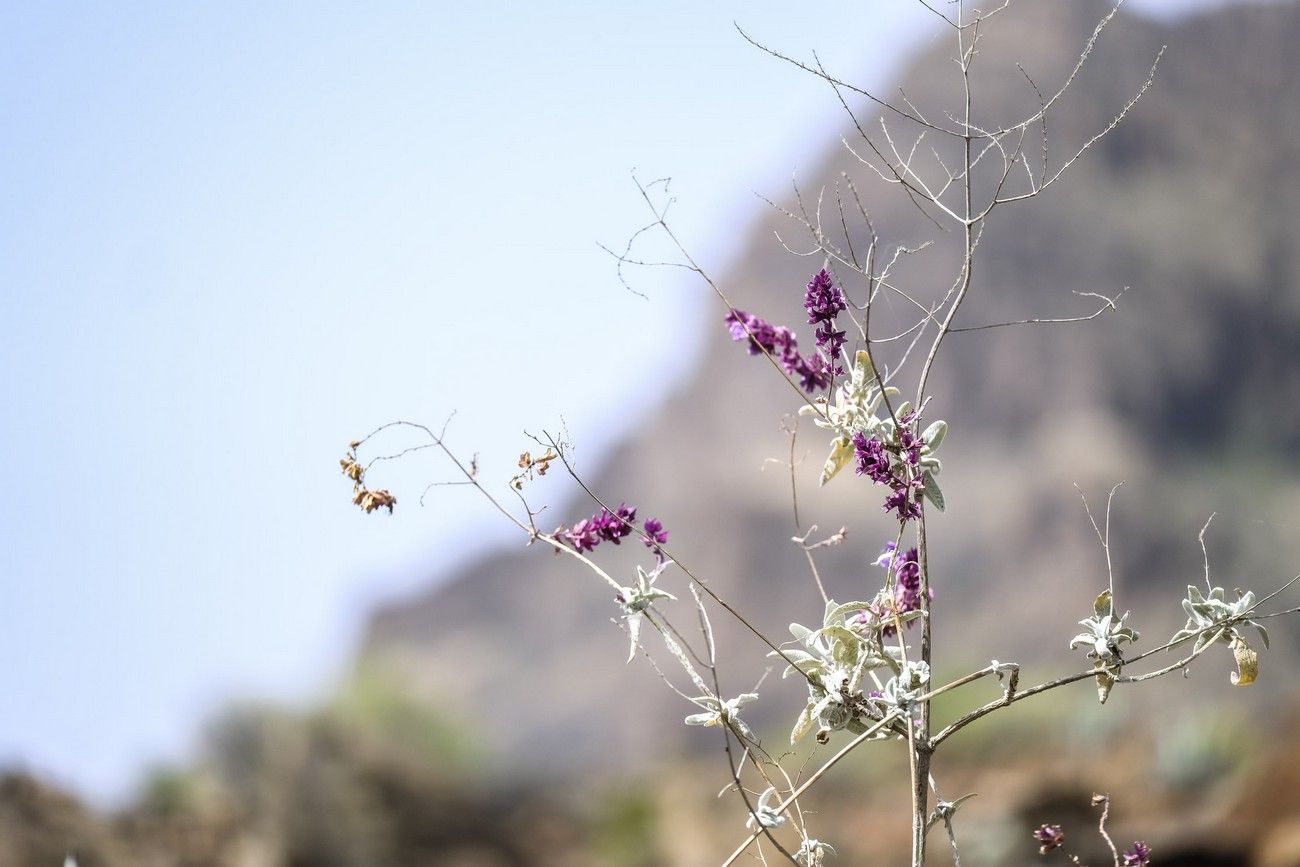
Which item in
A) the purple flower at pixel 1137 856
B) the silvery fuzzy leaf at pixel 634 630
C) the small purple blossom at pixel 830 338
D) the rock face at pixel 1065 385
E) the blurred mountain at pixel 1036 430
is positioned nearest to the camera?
the silvery fuzzy leaf at pixel 634 630

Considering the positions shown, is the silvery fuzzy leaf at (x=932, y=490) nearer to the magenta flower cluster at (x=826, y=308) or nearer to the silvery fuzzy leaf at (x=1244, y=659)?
the magenta flower cluster at (x=826, y=308)

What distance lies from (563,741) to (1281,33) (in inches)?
1054

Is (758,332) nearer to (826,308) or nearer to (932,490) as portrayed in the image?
(826,308)

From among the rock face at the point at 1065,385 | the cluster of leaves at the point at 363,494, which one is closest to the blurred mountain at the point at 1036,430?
the rock face at the point at 1065,385

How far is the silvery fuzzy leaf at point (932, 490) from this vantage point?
64.0 inches

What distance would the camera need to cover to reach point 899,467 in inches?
65.6

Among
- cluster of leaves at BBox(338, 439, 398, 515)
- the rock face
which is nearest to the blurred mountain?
the rock face

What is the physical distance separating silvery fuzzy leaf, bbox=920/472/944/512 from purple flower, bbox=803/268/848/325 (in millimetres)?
248

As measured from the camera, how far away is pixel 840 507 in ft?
101

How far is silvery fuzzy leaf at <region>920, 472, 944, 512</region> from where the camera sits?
5.33ft

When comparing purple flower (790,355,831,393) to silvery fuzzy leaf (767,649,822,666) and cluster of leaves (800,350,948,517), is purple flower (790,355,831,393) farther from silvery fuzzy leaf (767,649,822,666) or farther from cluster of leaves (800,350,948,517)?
silvery fuzzy leaf (767,649,822,666)

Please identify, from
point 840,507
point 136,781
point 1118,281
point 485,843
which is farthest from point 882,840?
point 1118,281

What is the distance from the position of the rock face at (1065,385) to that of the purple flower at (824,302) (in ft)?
83.5

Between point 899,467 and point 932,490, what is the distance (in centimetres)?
5
